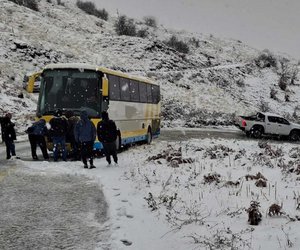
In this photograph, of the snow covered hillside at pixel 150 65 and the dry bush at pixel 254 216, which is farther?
the snow covered hillside at pixel 150 65

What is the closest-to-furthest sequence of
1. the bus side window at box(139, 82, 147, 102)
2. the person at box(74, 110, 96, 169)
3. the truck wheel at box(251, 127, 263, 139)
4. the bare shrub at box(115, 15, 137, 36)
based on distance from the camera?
1. the person at box(74, 110, 96, 169)
2. the bus side window at box(139, 82, 147, 102)
3. the truck wheel at box(251, 127, 263, 139)
4. the bare shrub at box(115, 15, 137, 36)

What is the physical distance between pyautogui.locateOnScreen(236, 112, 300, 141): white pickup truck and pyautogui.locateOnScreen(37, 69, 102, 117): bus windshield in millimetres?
17673

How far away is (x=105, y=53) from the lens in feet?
167

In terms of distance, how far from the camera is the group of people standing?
13.6m

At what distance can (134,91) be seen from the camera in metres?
20.2

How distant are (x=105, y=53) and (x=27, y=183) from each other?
41.2 m

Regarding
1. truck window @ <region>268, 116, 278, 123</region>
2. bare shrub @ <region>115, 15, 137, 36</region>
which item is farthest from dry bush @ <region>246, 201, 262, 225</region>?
bare shrub @ <region>115, 15, 137, 36</region>

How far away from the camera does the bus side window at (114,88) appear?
17.2m

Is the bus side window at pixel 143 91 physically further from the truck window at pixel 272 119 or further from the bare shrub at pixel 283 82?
the bare shrub at pixel 283 82

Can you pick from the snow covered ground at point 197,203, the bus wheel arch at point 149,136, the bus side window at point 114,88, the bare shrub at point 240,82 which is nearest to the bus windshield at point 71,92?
the bus side window at point 114,88

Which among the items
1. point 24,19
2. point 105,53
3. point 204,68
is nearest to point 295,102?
point 204,68

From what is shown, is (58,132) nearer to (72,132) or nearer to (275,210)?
(72,132)

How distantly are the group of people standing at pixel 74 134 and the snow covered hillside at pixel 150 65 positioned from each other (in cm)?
1662

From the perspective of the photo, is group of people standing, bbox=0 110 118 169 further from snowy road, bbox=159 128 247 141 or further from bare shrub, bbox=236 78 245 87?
bare shrub, bbox=236 78 245 87
